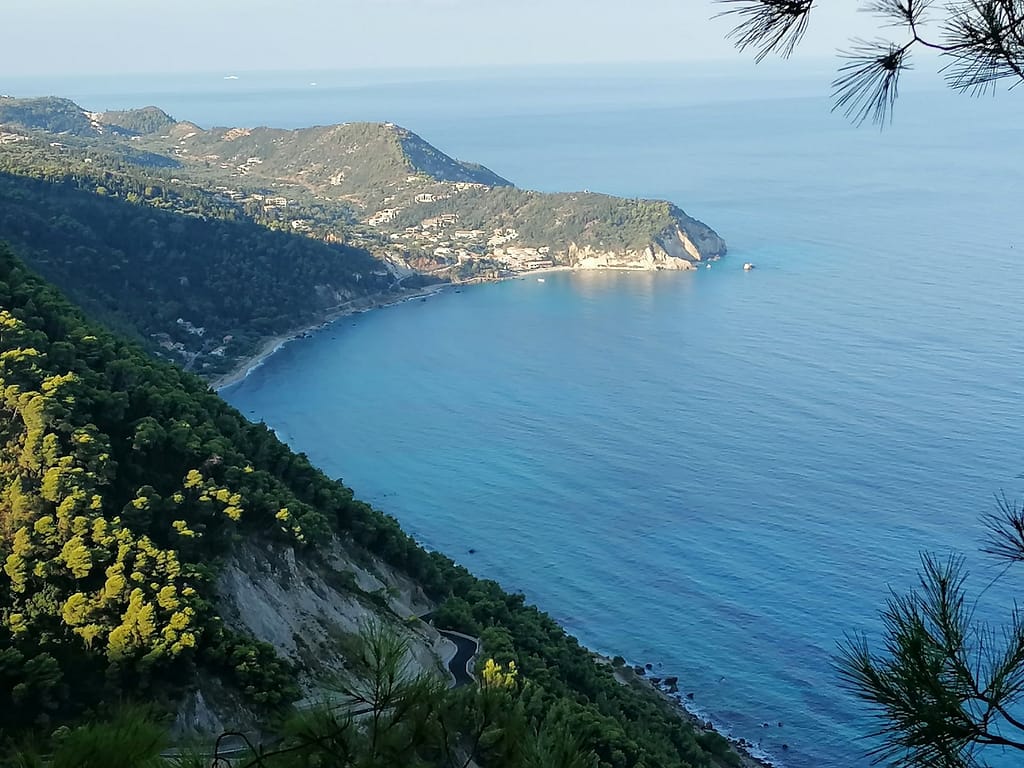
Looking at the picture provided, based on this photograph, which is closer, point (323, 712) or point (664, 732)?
point (323, 712)

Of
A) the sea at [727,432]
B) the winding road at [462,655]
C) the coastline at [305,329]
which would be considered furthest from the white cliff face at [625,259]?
the winding road at [462,655]

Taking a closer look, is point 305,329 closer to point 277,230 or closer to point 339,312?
point 339,312

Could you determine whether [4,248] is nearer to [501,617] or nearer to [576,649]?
[501,617]

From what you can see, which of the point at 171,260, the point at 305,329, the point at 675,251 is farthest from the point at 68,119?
the point at 675,251

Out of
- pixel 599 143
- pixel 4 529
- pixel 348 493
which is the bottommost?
pixel 348 493

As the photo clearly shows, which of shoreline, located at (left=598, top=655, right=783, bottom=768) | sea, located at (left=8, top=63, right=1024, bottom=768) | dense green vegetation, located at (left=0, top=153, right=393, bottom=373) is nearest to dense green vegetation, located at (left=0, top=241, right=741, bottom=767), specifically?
shoreline, located at (left=598, top=655, right=783, bottom=768)

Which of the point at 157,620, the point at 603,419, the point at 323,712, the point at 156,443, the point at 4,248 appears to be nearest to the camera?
the point at 323,712

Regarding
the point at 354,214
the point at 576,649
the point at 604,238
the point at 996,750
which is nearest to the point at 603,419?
the point at 576,649
